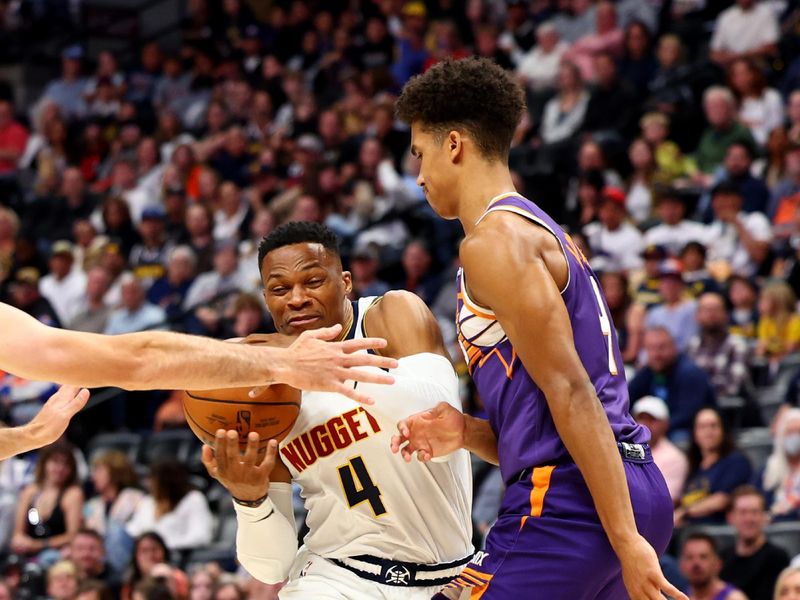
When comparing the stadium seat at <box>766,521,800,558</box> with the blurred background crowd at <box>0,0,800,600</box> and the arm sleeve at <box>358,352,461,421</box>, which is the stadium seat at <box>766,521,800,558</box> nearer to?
the blurred background crowd at <box>0,0,800,600</box>

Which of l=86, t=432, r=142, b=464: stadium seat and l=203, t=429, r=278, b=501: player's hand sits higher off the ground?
l=203, t=429, r=278, b=501: player's hand

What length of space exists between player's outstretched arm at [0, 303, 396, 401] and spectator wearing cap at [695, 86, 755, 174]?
885cm

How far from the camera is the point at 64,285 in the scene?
14531 mm

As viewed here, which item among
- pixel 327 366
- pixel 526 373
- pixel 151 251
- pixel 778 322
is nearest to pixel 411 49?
pixel 151 251

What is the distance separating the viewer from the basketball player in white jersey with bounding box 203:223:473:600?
444cm

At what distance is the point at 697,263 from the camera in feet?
34.7

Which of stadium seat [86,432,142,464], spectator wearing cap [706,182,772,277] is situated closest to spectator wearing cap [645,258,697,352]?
spectator wearing cap [706,182,772,277]

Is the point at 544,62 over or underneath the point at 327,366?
over

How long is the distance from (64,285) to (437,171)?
11178 millimetres

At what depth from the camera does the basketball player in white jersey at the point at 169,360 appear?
3.79 meters

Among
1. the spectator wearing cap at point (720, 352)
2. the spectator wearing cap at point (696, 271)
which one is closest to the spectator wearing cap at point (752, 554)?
the spectator wearing cap at point (720, 352)

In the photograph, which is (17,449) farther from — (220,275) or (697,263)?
(220,275)

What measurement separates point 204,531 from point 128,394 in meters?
2.91

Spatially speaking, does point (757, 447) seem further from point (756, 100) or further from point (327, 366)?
point (327, 366)
